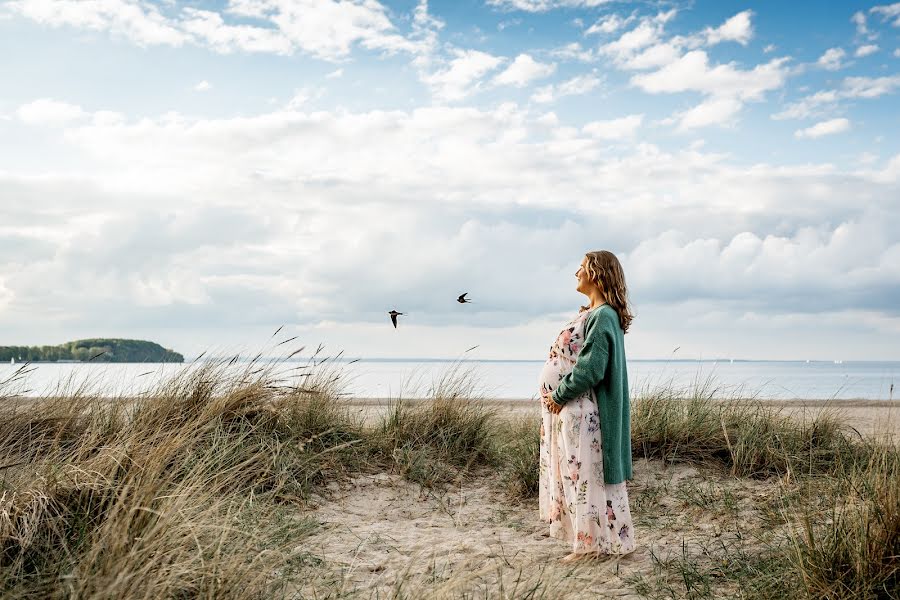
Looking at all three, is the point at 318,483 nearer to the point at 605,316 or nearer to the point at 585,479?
the point at 585,479

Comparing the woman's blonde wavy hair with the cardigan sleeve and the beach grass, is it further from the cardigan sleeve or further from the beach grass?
the beach grass

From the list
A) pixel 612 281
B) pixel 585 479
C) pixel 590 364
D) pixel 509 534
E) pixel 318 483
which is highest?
pixel 612 281

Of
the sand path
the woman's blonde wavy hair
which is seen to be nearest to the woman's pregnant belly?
the woman's blonde wavy hair

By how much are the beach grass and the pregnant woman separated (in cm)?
35

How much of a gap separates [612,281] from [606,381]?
0.68m

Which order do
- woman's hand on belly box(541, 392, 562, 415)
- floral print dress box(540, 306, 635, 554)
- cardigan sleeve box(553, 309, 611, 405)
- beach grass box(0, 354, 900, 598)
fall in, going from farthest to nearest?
woman's hand on belly box(541, 392, 562, 415), floral print dress box(540, 306, 635, 554), cardigan sleeve box(553, 309, 611, 405), beach grass box(0, 354, 900, 598)

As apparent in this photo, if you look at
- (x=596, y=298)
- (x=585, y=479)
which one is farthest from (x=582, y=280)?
(x=585, y=479)

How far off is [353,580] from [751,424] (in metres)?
5.03

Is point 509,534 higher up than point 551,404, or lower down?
lower down

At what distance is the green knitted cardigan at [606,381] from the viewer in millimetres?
4543

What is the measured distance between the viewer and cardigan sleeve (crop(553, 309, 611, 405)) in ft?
14.9

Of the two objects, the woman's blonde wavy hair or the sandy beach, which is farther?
the woman's blonde wavy hair

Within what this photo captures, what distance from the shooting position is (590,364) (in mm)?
4527

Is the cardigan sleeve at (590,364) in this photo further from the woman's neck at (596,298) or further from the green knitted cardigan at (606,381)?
the woman's neck at (596,298)
